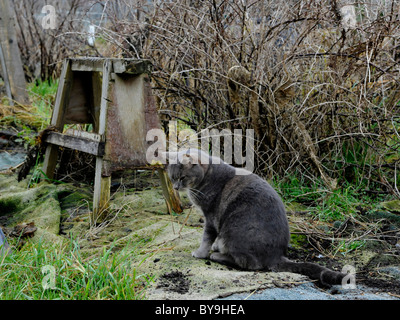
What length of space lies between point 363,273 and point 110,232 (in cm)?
188

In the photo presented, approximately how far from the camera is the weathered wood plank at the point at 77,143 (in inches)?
139

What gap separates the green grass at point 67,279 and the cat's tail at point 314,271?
2.86 ft

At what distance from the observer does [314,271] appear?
2.64m

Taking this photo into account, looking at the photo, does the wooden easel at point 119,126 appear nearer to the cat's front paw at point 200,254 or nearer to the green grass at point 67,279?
the cat's front paw at point 200,254

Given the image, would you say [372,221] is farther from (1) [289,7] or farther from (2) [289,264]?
(1) [289,7]

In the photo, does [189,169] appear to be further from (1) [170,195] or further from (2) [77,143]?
(2) [77,143]

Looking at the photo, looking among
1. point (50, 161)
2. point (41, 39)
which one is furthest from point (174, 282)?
point (41, 39)

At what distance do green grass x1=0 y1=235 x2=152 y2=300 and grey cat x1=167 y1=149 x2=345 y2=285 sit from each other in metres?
0.64

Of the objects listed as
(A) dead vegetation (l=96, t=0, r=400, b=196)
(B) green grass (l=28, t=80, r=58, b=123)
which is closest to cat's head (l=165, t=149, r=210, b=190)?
(A) dead vegetation (l=96, t=0, r=400, b=196)

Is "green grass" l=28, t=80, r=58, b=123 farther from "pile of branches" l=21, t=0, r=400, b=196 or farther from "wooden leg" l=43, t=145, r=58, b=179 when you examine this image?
"pile of branches" l=21, t=0, r=400, b=196

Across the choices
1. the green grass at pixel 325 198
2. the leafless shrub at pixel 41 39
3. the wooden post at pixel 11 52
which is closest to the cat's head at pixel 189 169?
the green grass at pixel 325 198

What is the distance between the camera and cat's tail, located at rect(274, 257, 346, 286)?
2504mm
